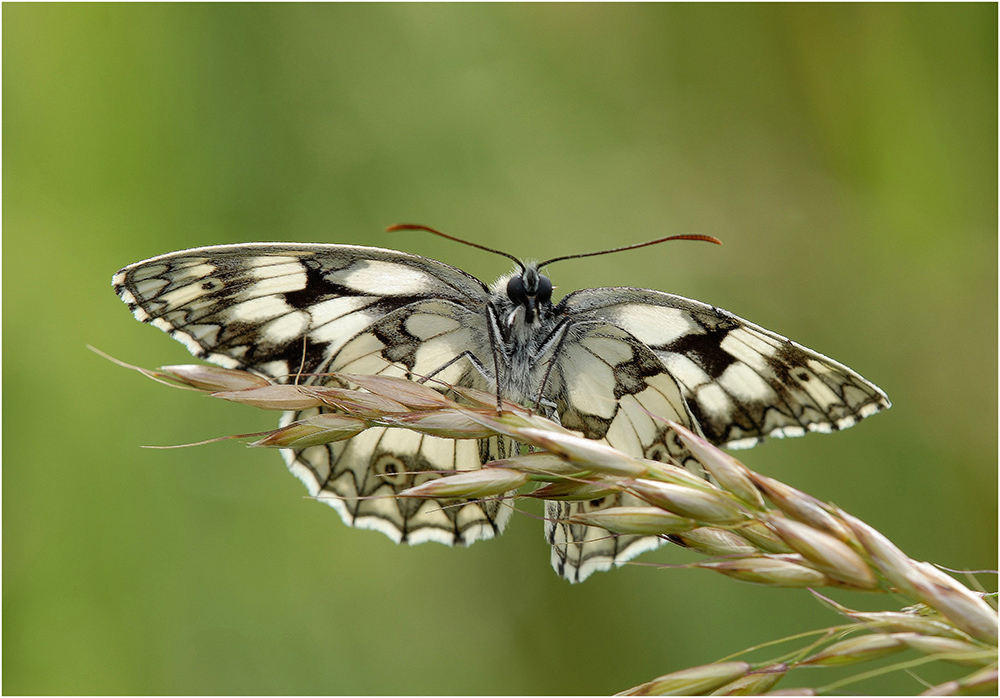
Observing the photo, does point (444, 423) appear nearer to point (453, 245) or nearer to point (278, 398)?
point (278, 398)

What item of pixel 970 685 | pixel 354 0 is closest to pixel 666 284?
pixel 354 0

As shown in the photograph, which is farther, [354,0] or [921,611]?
[354,0]

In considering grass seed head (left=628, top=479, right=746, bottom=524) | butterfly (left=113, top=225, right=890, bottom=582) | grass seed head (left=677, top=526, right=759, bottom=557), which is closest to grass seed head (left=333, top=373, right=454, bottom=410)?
butterfly (left=113, top=225, right=890, bottom=582)

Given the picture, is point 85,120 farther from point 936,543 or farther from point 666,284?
point 936,543

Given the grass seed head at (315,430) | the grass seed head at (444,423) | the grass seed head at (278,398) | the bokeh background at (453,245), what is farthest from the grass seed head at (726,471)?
the bokeh background at (453,245)

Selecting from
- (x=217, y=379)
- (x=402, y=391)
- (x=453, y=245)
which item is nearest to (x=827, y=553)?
(x=402, y=391)

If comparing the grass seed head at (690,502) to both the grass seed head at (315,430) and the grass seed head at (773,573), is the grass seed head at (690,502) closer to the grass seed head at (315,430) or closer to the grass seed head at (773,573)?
the grass seed head at (773,573)
